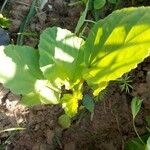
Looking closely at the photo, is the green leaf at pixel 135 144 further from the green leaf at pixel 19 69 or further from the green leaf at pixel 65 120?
the green leaf at pixel 19 69

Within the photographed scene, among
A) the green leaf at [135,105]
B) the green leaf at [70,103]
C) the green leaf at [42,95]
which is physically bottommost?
the green leaf at [135,105]

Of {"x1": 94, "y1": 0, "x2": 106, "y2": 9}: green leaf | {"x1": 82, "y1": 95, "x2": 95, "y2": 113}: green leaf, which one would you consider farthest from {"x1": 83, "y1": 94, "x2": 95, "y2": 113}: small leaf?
{"x1": 94, "y1": 0, "x2": 106, "y2": 9}: green leaf

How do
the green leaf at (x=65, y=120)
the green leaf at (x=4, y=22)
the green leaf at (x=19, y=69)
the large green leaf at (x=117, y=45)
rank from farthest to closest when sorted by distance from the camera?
the green leaf at (x=4, y=22)
the green leaf at (x=65, y=120)
the green leaf at (x=19, y=69)
the large green leaf at (x=117, y=45)

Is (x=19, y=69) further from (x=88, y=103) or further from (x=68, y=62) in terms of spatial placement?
(x=88, y=103)

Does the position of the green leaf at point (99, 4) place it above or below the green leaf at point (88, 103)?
above

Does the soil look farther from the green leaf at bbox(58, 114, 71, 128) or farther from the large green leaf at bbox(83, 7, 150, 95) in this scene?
the large green leaf at bbox(83, 7, 150, 95)

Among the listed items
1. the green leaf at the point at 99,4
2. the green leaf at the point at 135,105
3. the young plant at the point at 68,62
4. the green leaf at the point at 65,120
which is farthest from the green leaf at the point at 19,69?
the green leaf at the point at 99,4

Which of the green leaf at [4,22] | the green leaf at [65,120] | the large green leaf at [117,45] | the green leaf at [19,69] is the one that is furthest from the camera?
the green leaf at [4,22]
